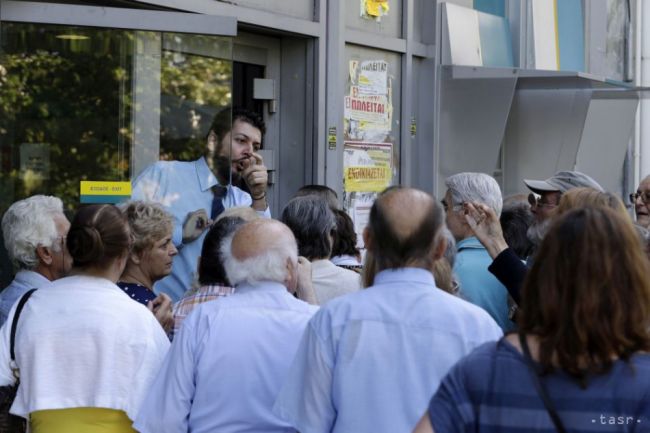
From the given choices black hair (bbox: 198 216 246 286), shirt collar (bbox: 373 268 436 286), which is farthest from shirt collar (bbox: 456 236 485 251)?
shirt collar (bbox: 373 268 436 286)

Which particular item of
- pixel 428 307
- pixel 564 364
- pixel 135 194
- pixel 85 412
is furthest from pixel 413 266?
pixel 135 194

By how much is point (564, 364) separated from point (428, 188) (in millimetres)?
7134

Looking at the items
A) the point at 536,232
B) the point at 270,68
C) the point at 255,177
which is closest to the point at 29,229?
the point at 255,177

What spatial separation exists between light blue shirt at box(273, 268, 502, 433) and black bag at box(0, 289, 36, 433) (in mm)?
1208

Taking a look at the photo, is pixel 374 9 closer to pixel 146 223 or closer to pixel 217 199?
pixel 217 199

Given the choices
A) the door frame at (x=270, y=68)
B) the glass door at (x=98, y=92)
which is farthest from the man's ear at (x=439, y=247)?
the door frame at (x=270, y=68)

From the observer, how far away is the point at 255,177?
644cm

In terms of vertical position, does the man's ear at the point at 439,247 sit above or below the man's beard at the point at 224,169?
below

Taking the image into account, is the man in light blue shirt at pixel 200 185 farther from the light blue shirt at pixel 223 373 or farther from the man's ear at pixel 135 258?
the light blue shirt at pixel 223 373

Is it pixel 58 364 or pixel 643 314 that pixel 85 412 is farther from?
pixel 643 314

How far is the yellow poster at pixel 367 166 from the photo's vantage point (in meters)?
8.68

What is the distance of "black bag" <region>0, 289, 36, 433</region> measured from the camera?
4156 mm

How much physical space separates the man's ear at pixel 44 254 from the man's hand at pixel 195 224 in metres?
0.95

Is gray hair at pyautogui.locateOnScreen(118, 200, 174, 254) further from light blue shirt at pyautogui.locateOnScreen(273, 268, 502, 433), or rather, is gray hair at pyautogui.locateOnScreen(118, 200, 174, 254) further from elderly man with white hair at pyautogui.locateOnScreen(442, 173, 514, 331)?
light blue shirt at pyautogui.locateOnScreen(273, 268, 502, 433)
